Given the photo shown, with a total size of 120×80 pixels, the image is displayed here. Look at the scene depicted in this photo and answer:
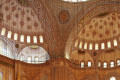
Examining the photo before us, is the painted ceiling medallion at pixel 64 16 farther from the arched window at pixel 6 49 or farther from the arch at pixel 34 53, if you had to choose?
the arched window at pixel 6 49

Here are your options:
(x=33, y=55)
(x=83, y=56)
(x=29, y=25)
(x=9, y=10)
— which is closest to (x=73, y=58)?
(x=83, y=56)

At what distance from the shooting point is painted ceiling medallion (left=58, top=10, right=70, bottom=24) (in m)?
19.6

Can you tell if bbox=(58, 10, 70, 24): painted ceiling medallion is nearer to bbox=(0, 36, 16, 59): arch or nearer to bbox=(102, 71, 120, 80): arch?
bbox=(0, 36, 16, 59): arch

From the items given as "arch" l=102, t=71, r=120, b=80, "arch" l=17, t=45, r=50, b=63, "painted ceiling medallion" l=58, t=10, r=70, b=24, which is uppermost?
"painted ceiling medallion" l=58, t=10, r=70, b=24

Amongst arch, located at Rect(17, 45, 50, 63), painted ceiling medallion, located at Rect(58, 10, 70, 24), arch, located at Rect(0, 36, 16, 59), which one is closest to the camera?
painted ceiling medallion, located at Rect(58, 10, 70, 24)

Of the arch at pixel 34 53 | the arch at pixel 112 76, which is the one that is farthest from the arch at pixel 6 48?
the arch at pixel 112 76

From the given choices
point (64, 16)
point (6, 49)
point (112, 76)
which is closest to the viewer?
point (64, 16)

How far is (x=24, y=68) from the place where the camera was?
69.4ft

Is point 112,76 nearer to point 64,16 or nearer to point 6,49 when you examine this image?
point 64,16

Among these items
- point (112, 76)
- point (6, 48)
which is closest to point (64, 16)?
point (6, 48)

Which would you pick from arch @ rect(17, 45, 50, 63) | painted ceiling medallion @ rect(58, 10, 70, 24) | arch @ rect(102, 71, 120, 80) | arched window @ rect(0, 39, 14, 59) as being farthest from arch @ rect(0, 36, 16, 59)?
arch @ rect(102, 71, 120, 80)

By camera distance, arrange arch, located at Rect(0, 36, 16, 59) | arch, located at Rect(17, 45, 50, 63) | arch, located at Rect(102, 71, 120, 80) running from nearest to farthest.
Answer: arch, located at Rect(0, 36, 16, 59), arch, located at Rect(102, 71, 120, 80), arch, located at Rect(17, 45, 50, 63)

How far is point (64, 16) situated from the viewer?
1966cm

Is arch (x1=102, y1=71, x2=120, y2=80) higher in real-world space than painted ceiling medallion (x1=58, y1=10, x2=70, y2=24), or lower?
lower
